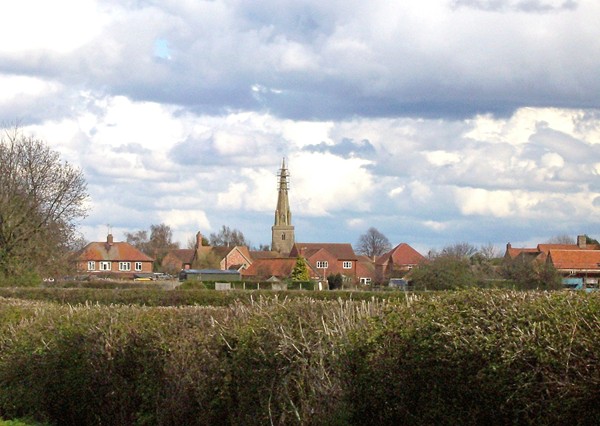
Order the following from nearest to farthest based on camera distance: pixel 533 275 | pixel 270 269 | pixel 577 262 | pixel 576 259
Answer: pixel 533 275 → pixel 577 262 → pixel 576 259 → pixel 270 269

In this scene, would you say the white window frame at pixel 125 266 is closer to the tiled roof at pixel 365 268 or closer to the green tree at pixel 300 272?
the tiled roof at pixel 365 268

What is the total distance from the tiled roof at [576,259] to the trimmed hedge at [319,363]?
39.6 meters

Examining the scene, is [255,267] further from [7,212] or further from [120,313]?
[120,313]

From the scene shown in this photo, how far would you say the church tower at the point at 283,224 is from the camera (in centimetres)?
13912

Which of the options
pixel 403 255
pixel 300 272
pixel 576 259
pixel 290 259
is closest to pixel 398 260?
pixel 403 255

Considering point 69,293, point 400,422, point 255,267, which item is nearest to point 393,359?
point 400,422

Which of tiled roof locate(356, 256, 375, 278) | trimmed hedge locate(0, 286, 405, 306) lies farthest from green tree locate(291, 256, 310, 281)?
trimmed hedge locate(0, 286, 405, 306)

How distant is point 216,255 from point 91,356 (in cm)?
10307

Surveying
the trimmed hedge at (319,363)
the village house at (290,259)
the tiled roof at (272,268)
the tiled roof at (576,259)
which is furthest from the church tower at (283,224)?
the trimmed hedge at (319,363)

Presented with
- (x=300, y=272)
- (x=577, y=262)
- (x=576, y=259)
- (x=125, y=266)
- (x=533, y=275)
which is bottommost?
(x=533, y=275)

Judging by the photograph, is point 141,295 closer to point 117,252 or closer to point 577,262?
point 577,262

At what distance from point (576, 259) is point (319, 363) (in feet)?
148

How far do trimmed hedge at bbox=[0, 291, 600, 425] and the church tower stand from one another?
123294 mm

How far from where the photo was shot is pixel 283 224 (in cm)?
13988
